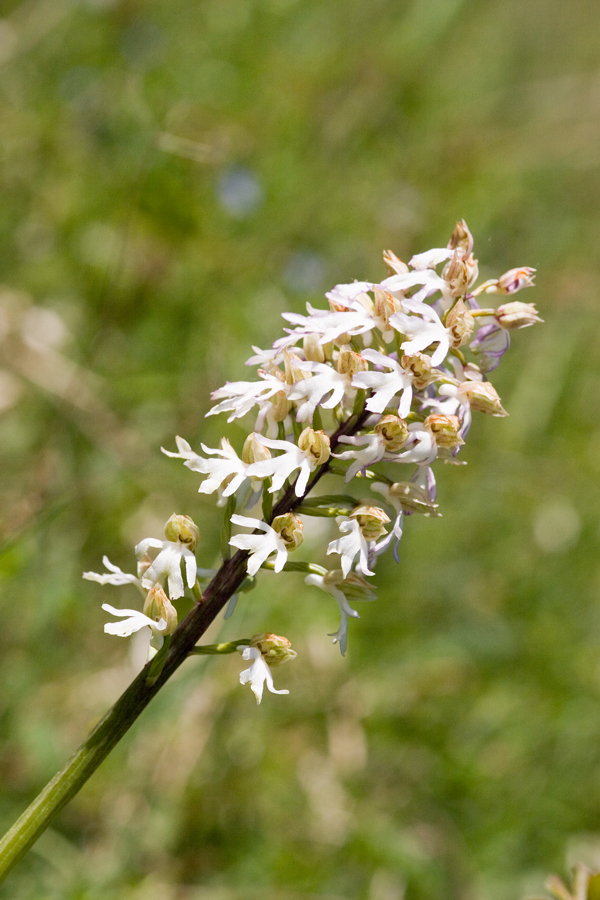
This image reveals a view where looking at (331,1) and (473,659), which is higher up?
(331,1)

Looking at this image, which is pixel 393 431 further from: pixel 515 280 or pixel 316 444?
pixel 515 280

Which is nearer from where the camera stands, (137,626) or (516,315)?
(137,626)

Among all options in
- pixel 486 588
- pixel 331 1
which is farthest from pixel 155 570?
pixel 331 1

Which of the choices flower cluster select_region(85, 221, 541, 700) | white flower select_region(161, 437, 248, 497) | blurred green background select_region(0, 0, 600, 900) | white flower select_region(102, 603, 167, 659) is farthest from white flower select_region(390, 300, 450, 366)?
blurred green background select_region(0, 0, 600, 900)

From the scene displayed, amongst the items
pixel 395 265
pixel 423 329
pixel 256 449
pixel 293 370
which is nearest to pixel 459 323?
pixel 423 329

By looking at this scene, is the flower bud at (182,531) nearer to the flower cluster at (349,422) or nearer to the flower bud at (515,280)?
the flower cluster at (349,422)

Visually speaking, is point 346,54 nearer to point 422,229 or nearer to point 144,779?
point 422,229
